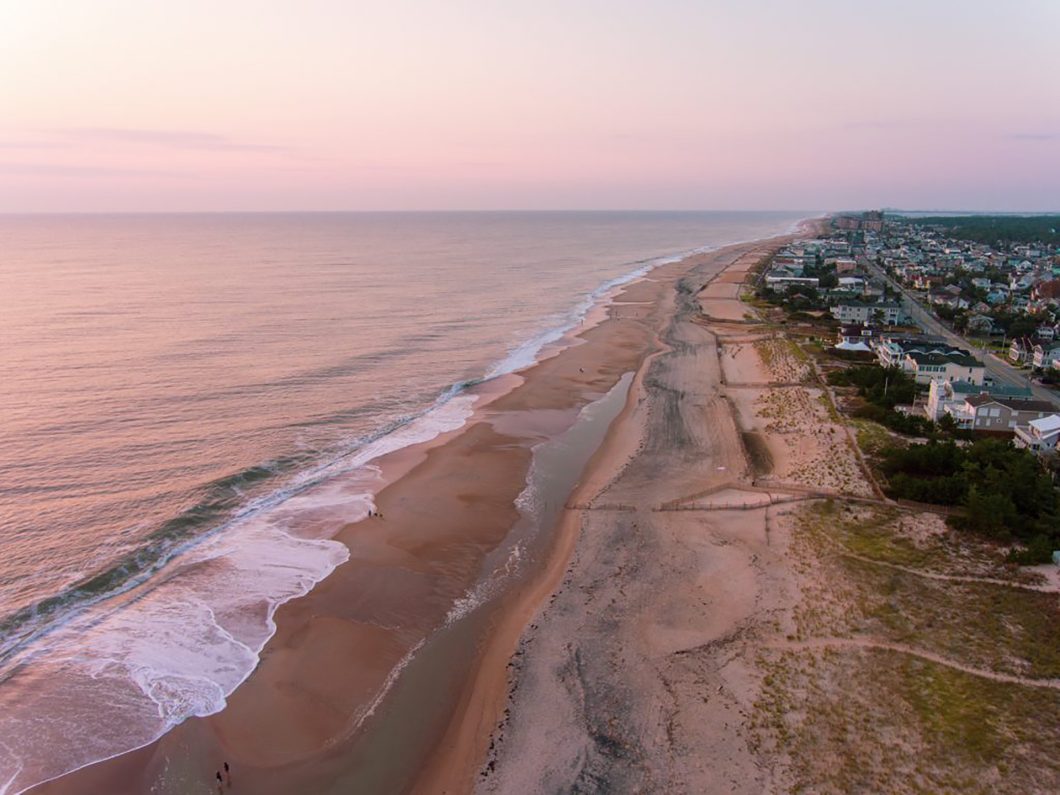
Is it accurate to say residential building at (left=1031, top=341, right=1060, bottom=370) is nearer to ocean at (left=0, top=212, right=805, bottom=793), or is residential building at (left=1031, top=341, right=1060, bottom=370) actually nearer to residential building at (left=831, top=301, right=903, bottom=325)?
residential building at (left=831, top=301, right=903, bottom=325)

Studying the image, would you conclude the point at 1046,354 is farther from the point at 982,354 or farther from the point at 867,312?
the point at 867,312

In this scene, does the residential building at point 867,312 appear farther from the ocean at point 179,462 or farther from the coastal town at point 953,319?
the ocean at point 179,462

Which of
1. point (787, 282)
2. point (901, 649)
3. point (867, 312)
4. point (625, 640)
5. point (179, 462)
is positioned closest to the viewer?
point (901, 649)

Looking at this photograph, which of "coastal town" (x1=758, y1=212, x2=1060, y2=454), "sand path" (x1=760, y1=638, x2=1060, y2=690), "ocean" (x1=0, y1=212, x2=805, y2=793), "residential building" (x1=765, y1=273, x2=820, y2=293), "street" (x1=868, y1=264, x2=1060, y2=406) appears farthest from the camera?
"residential building" (x1=765, y1=273, x2=820, y2=293)

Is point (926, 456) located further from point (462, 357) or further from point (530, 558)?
point (462, 357)

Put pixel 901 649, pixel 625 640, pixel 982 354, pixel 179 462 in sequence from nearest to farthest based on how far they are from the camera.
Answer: pixel 901 649 < pixel 625 640 < pixel 179 462 < pixel 982 354

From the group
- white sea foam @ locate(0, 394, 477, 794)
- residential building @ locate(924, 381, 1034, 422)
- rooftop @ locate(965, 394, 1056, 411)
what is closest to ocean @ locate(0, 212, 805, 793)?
white sea foam @ locate(0, 394, 477, 794)

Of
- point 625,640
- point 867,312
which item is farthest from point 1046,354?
point 625,640

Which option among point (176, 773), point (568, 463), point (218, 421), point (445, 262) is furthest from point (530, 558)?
point (445, 262)
